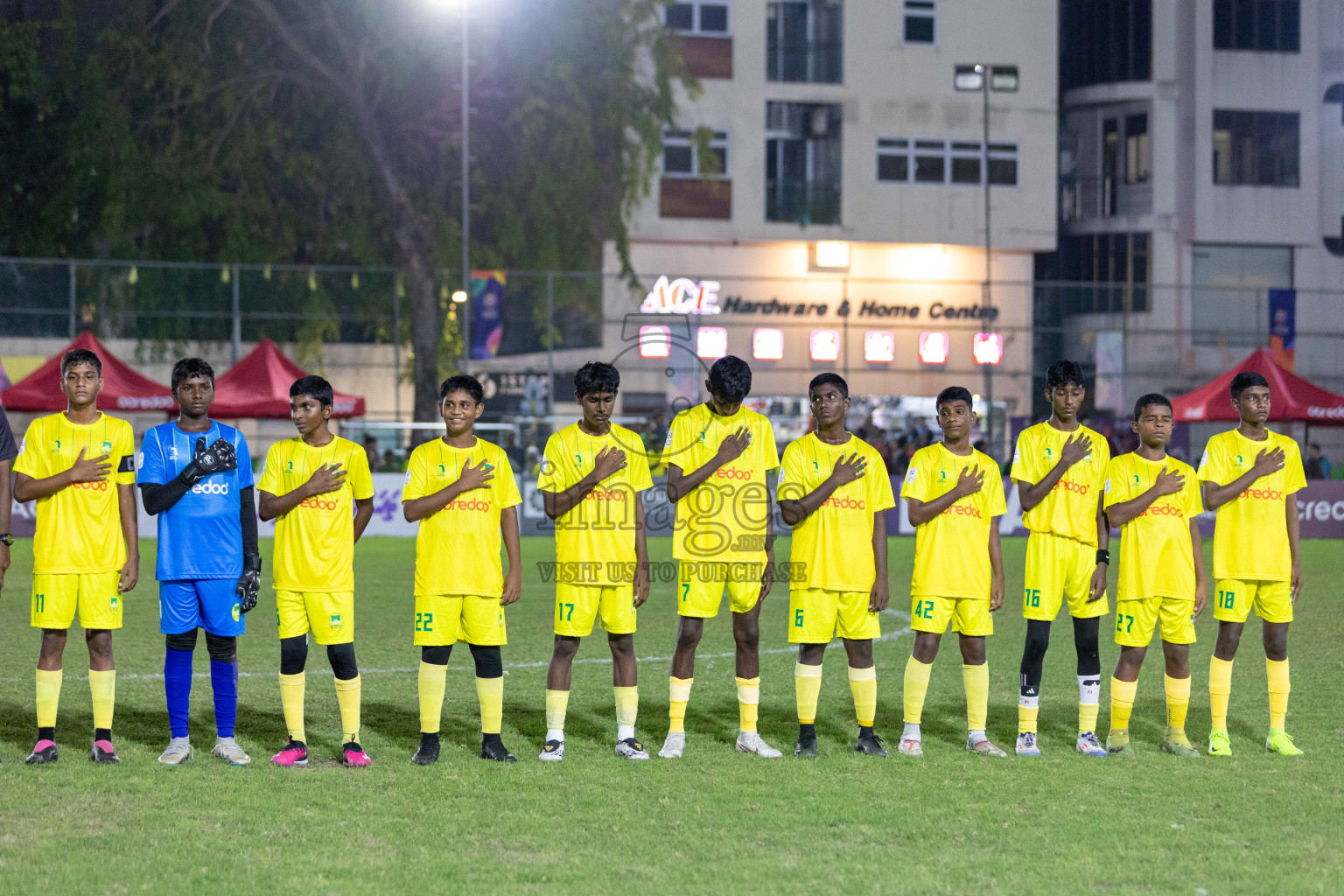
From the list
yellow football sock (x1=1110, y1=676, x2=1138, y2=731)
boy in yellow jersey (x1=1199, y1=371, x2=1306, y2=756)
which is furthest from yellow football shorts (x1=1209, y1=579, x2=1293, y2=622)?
yellow football sock (x1=1110, y1=676, x2=1138, y2=731)

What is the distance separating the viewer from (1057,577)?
759 cm

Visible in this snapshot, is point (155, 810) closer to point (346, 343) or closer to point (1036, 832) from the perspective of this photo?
point (1036, 832)

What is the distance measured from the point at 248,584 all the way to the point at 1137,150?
37.6 metres

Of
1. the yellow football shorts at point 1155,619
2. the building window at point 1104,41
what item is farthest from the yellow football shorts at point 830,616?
the building window at point 1104,41

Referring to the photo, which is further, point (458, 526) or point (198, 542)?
point (458, 526)

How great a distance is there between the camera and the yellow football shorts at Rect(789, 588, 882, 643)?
7516mm

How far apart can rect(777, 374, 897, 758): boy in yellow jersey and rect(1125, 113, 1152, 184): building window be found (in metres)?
35.4

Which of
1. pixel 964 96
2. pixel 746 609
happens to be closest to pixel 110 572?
pixel 746 609

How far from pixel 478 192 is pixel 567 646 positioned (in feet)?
71.9

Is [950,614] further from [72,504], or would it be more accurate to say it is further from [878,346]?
[878,346]

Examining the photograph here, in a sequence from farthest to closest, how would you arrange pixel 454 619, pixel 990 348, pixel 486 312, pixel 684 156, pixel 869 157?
1. pixel 869 157
2. pixel 684 156
3. pixel 990 348
4. pixel 486 312
5. pixel 454 619

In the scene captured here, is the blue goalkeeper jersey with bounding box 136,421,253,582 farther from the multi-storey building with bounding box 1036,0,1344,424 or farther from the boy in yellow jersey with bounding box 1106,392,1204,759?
the multi-storey building with bounding box 1036,0,1344,424

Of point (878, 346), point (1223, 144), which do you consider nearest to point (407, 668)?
point (878, 346)

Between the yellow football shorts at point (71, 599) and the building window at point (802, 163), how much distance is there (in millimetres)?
31113
